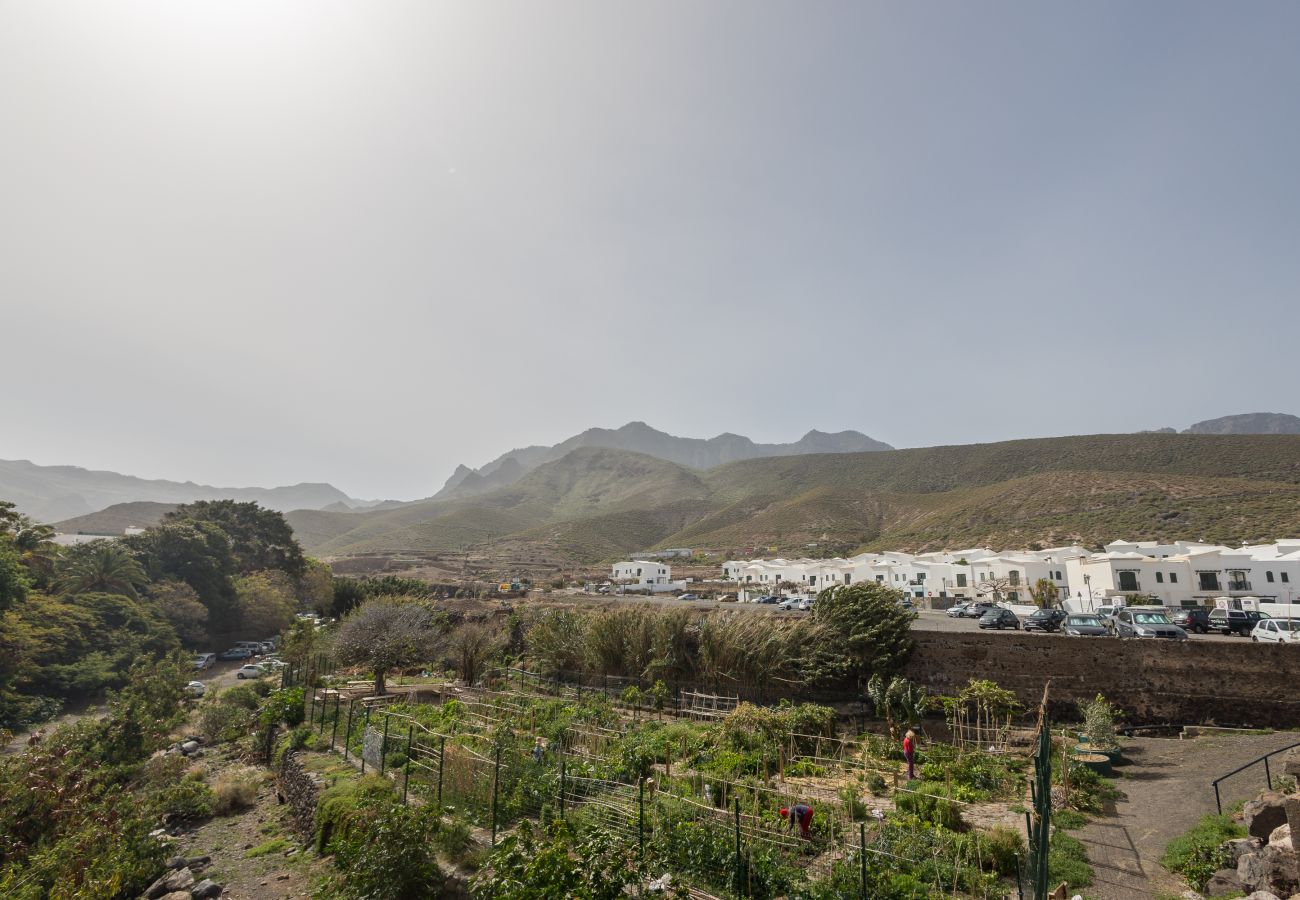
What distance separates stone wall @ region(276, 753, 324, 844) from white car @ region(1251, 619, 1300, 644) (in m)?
27.6

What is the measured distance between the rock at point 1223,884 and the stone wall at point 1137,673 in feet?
35.3

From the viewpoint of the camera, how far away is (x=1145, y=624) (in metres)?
21.7

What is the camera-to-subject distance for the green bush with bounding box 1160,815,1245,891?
8336 mm

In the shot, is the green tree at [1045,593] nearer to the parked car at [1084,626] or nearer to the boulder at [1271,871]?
the parked car at [1084,626]

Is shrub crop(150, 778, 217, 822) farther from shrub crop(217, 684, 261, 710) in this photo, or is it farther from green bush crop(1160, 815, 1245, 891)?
green bush crop(1160, 815, 1245, 891)

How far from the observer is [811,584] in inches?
1918

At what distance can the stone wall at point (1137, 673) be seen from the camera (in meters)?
16.0

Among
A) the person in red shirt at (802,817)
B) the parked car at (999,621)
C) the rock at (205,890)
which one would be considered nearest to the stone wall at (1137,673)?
Result: the parked car at (999,621)

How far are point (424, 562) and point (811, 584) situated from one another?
51339 millimetres

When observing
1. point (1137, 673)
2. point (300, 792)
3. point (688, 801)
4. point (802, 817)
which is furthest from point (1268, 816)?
point (300, 792)

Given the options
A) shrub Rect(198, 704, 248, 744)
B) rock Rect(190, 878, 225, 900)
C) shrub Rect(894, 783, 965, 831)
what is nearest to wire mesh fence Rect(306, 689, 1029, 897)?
shrub Rect(894, 783, 965, 831)

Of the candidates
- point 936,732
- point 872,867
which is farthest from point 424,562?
point 872,867

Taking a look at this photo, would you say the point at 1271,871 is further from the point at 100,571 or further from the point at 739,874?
the point at 100,571

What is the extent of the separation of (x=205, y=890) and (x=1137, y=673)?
2295 cm
